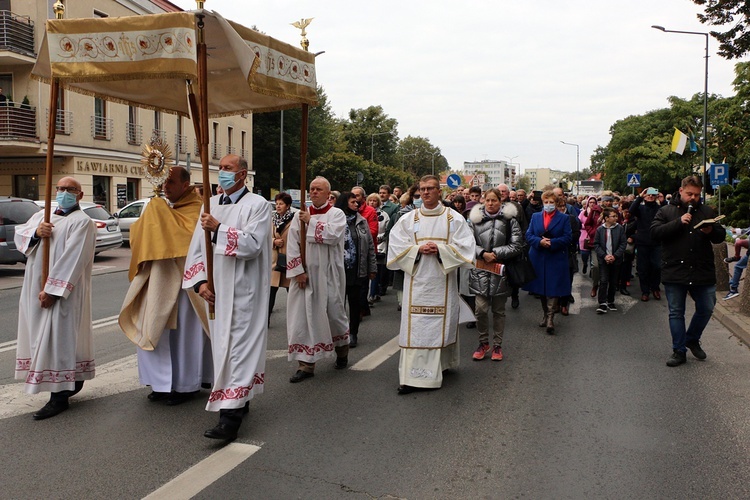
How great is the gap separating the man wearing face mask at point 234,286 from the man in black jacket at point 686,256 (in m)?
4.27

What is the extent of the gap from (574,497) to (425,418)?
1565 millimetres

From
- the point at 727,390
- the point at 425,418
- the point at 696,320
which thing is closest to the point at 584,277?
the point at 696,320

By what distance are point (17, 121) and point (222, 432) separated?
24076 mm

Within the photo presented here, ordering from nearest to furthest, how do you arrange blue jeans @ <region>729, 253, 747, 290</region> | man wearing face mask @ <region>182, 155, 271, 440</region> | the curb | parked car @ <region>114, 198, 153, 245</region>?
man wearing face mask @ <region>182, 155, 271, 440</region> → the curb → blue jeans @ <region>729, 253, 747, 290</region> → parked car @ <region>114, 198, 153, 245</region>

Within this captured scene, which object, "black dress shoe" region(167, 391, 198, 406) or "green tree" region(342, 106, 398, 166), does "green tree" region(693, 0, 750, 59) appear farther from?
"green tree" region(342, 106, 398, 166)

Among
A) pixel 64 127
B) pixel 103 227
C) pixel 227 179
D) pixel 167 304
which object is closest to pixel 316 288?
pixel 167 304

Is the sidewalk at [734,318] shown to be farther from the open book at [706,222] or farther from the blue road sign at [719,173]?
the blue road sign at [719,173]

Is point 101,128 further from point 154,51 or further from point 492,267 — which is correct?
point 154,51

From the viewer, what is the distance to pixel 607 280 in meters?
10.9

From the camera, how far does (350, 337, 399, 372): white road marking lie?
689 centimetres

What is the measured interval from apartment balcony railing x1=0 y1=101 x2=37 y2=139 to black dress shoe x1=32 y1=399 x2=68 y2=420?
22339 mm

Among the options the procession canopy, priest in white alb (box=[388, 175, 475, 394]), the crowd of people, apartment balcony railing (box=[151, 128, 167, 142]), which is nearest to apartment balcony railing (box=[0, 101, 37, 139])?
apartment balcony railing (box=[151, 128, 167, 142])

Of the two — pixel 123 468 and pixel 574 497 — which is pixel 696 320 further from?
pixel 123 468

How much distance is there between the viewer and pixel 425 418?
17.3ft
